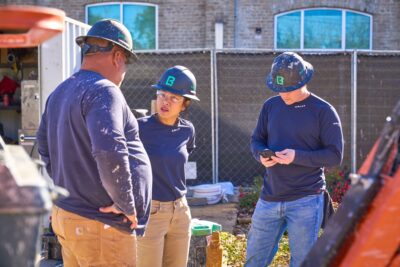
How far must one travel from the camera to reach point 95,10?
625 inches

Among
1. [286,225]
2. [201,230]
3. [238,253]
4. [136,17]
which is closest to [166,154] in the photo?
[286,225]

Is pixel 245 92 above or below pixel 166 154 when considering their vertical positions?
above

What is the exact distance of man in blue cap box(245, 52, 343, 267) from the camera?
4.46 metres

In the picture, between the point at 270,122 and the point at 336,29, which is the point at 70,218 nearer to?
the point at 270,122

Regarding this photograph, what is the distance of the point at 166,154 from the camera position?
4.45 m

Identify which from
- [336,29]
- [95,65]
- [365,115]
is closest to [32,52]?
[365,115]

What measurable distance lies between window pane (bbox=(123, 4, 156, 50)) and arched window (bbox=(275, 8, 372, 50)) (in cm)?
302

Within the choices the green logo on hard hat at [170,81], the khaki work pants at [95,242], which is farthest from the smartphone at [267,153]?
the khaki work pants at [95,242]

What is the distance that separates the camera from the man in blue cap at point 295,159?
14.6 ft

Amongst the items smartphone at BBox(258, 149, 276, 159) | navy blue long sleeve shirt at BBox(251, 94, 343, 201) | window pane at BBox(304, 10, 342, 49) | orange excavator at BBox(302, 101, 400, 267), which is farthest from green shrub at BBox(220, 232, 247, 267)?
window pane at BBox(304, 10, 342, 49)

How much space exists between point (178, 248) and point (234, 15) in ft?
37.4

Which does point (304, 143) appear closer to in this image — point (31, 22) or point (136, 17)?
point (31, 22)

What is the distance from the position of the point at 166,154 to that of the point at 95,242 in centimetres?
107

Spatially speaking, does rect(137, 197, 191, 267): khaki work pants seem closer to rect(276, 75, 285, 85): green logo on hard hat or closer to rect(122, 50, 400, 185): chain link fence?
rect(276, 75, 285, 85): green logo on hard hat
